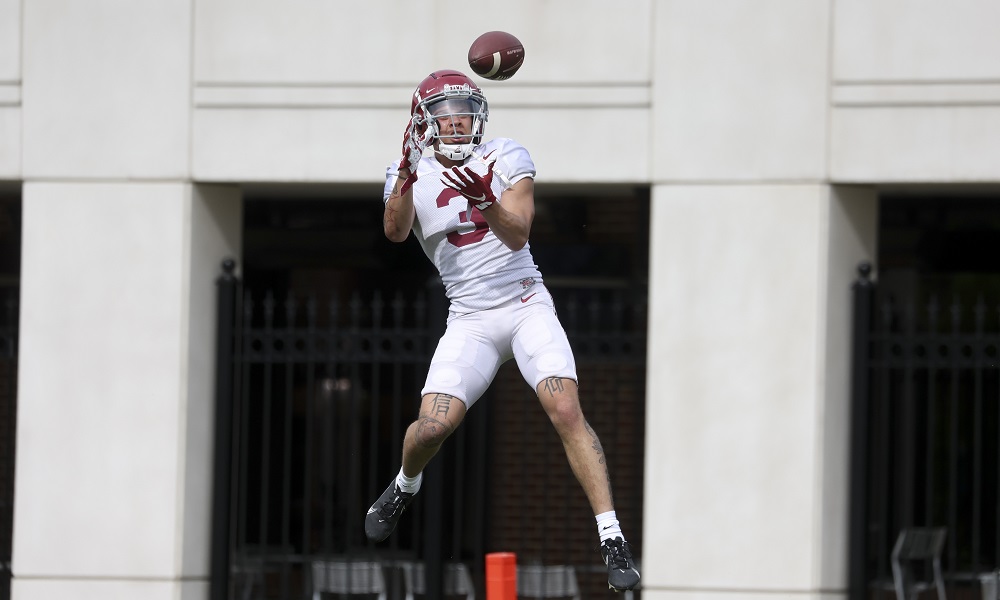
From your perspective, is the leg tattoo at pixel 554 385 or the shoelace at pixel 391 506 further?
the shoelace at pixel 391 506

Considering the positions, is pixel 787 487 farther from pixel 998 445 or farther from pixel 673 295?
pixel 998 445

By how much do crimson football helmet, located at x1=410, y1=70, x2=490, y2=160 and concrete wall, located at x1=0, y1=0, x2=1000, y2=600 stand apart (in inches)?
181

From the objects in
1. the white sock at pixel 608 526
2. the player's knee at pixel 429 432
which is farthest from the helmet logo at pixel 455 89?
the white sock at pixel 608 526

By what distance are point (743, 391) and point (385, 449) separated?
11.6 ft

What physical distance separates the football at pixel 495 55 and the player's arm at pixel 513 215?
0.46 meters

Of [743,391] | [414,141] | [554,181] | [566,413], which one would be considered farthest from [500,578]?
[554,181]

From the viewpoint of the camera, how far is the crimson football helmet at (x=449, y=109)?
6.05 metres

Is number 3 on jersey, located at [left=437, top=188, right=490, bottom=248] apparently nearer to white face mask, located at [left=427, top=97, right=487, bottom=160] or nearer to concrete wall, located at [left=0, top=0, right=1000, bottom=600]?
white face mask, located at [left=427, top=97, right=487, bottom=160]

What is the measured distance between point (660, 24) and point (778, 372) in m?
2.47

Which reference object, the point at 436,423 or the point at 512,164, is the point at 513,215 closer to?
the point at 512,164

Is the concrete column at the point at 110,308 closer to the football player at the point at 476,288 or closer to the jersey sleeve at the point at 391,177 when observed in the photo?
the football player at the point at 476,288

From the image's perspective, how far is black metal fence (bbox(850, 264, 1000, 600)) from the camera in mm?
10688

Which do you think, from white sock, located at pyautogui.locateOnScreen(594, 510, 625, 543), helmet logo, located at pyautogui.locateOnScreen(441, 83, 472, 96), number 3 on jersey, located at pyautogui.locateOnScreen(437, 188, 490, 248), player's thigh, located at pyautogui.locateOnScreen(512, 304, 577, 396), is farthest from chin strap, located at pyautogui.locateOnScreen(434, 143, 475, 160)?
white sock, located at pyautogui.locateOnScreen(594, 510, 625, 543)

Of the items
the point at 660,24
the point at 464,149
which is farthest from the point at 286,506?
the point at 464,149
